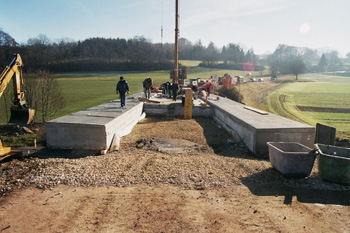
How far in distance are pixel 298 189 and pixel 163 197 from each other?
3.43 meters

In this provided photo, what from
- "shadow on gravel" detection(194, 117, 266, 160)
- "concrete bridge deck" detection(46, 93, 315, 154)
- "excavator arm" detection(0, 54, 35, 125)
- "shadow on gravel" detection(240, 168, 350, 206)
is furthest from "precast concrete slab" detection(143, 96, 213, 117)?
"shadow on gravel" detection(240, 168, 350, 206)

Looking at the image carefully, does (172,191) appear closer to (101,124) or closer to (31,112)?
(101,124)

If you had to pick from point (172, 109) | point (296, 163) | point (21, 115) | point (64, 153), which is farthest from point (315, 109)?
point (21, 115)

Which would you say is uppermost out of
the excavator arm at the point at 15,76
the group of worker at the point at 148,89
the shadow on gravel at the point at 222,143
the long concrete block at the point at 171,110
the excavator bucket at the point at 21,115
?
the excavator arm at the point at 15,76

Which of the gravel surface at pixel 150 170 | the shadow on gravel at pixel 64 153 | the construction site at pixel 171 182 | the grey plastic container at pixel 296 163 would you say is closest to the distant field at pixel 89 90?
the shadow on gravel at pixel 64 153

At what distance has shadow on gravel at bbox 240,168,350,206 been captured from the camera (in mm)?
6066

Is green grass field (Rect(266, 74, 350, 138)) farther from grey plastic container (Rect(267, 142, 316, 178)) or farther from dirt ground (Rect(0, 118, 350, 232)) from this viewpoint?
dirt ground (Rect(0, 118, 350, 232))

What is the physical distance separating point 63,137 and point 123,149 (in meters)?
2.39

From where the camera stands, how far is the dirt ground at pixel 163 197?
493 cm

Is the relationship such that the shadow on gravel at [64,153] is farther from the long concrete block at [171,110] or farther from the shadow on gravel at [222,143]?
the long concrete block at [171,110]

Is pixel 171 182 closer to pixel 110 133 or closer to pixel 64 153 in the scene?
pixel 110 133

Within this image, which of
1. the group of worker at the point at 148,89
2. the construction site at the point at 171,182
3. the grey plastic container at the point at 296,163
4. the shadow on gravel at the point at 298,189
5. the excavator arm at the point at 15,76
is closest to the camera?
the construction site at the point at 171,182

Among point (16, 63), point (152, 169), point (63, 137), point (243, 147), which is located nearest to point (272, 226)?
point (152, 169)

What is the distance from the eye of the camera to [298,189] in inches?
259
